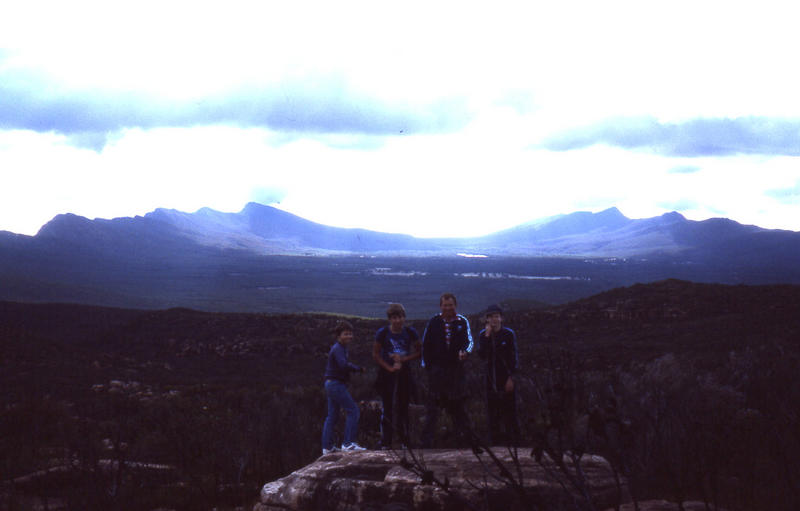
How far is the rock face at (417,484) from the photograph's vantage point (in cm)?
407

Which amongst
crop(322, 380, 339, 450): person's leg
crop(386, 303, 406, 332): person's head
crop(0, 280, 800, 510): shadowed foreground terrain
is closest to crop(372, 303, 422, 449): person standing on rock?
crop(386, 303, 406, 332): person's head

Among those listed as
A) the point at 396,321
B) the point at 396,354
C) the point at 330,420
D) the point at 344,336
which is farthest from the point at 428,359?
the point at 330,420

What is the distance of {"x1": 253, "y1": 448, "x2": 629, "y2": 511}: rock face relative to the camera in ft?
13.3

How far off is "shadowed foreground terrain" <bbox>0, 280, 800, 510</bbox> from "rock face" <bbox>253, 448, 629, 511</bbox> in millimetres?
319

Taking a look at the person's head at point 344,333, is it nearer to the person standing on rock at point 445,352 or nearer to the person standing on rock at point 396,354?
the person standing on rock at point 396,354

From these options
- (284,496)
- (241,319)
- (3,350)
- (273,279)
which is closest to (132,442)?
(284,496)

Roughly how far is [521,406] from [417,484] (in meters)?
3.18

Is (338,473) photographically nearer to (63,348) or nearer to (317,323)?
(63,348)

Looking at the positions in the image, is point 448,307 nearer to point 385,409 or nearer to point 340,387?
point 385,409

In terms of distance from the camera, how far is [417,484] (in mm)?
4352

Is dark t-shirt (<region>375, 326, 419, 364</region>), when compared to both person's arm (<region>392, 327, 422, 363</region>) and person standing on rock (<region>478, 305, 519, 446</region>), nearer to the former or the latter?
person's arm (<region>392, 327, 422, 363</region>)

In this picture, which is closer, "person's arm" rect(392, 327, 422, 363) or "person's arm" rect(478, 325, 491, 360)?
"person's arm" rect(392, 327, 422, 363)

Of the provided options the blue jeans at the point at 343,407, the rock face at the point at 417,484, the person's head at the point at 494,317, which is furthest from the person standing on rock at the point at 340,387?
the person's head at the point at 494,317

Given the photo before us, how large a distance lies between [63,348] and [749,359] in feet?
84.3
